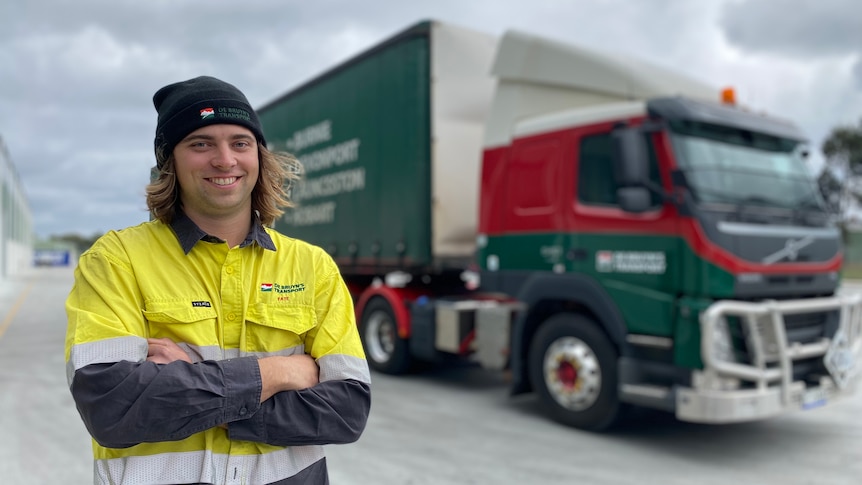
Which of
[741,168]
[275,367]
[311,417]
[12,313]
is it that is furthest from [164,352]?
[12,313]

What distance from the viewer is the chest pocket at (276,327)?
1.64 m

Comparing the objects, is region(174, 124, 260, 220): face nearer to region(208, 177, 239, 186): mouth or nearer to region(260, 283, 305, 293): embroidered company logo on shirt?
region(208, 177, 239, 186): mouth

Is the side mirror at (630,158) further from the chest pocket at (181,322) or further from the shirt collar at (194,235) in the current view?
the chest pocket at (181,322)

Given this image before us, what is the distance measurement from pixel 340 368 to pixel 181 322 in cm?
40

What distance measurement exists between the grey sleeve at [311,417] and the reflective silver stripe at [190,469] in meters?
0.06

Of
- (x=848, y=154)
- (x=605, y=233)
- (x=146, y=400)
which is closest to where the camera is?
(x=146, y=400)

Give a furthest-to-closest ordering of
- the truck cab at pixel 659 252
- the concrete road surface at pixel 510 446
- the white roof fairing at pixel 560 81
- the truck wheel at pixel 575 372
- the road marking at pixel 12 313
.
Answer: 1. the road marking at pixel 12 313
2. the white roof fairing at pixel 560 81
3. the truck wheel at pixel 575 372
4. the truck cab at pixel 659 252
5. the concrete road surface at pixel 510 446

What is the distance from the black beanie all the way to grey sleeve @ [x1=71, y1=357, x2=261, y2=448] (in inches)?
21.6

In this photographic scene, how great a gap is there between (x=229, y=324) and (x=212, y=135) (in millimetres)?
458

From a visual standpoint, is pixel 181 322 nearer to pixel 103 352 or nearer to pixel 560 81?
pixel 103 352

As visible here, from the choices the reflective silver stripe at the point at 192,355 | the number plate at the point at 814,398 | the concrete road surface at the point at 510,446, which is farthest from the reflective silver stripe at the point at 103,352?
the number plate at the point at 814,398

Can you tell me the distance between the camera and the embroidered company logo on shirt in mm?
1666

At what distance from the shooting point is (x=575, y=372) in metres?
5.40

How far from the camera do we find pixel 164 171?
67.1 inches
